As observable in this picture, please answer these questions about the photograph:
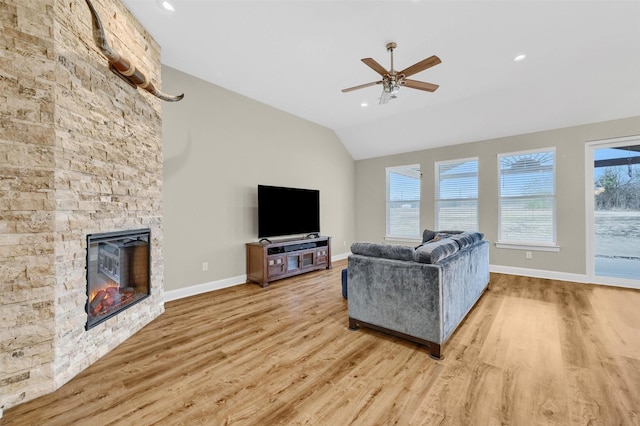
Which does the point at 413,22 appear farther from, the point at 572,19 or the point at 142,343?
the point at 142,343

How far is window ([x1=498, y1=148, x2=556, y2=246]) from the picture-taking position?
15.1 ft

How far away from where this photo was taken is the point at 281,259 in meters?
4.29

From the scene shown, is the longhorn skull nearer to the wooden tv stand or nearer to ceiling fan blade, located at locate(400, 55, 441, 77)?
the wooden tv stand

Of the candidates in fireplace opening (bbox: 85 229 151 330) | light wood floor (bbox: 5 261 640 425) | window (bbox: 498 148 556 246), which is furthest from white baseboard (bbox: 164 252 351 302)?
window (bbox: 498 148 556 246)

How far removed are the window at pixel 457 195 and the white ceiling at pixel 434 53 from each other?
85 cm

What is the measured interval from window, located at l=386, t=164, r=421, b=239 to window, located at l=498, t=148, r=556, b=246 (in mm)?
1633

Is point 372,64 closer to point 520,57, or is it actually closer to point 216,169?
point 520,57

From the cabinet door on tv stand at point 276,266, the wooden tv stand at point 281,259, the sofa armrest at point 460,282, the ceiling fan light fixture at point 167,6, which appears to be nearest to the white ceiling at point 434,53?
the ceiling fan light fixture at point 167,6

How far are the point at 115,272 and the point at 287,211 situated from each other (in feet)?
8.85

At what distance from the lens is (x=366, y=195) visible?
6.86 m

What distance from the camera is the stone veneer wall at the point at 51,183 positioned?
165 centimetres

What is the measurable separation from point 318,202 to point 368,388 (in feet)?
12.7

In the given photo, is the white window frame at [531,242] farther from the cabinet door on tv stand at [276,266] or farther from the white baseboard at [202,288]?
the white baseboard at [202,288]

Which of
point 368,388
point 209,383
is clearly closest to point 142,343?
point 209,383
